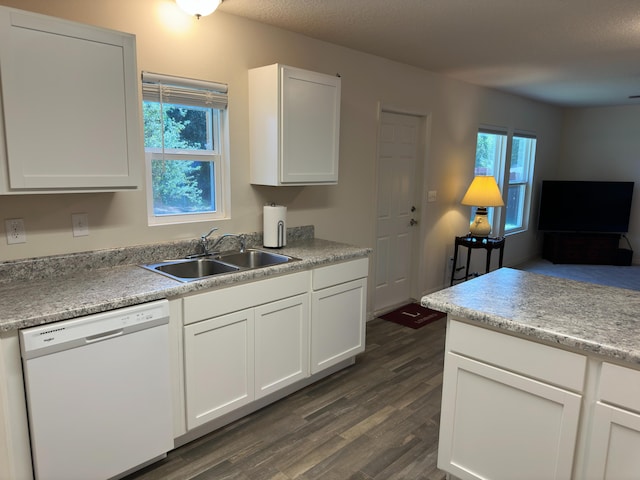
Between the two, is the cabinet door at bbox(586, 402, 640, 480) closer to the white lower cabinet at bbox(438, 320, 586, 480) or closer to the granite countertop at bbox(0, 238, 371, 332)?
the white lower cabinet at bbox(438, 320, 586, 480)

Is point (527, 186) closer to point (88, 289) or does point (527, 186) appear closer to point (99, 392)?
point (88, 289)

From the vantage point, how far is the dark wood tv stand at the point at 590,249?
673cm

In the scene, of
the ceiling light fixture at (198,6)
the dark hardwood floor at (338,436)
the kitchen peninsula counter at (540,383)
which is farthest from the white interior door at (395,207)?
the kitchen peninsula counter at (540,383)

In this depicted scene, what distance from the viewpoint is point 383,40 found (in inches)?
131

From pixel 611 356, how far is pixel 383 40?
8.89ft

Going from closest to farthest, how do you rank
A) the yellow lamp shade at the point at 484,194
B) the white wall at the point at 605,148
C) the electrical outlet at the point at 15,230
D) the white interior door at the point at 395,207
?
the electrical outlet at the point at 15,230
the white interior door at the point at 395,207
the yellow lamp shade at the point at 484,194
the white wall at the point at 605,148

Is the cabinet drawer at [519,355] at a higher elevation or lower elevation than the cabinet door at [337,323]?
higher

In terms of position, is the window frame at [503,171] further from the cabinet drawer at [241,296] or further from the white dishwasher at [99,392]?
the white dishwasher at [99,392]

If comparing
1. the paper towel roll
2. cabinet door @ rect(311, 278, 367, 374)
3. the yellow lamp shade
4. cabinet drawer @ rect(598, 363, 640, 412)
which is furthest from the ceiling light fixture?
the yellow lamp shade

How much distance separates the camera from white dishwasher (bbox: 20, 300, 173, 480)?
1.71 metres

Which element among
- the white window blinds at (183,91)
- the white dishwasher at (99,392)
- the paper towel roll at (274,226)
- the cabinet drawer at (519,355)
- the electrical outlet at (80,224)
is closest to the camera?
the cabinet drawer at (519,355)

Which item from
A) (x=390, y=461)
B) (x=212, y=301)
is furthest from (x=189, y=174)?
(x=390, y=461)

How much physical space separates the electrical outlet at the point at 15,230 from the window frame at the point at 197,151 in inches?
25.9

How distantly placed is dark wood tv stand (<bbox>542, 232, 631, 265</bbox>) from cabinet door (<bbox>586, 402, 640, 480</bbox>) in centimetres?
598
